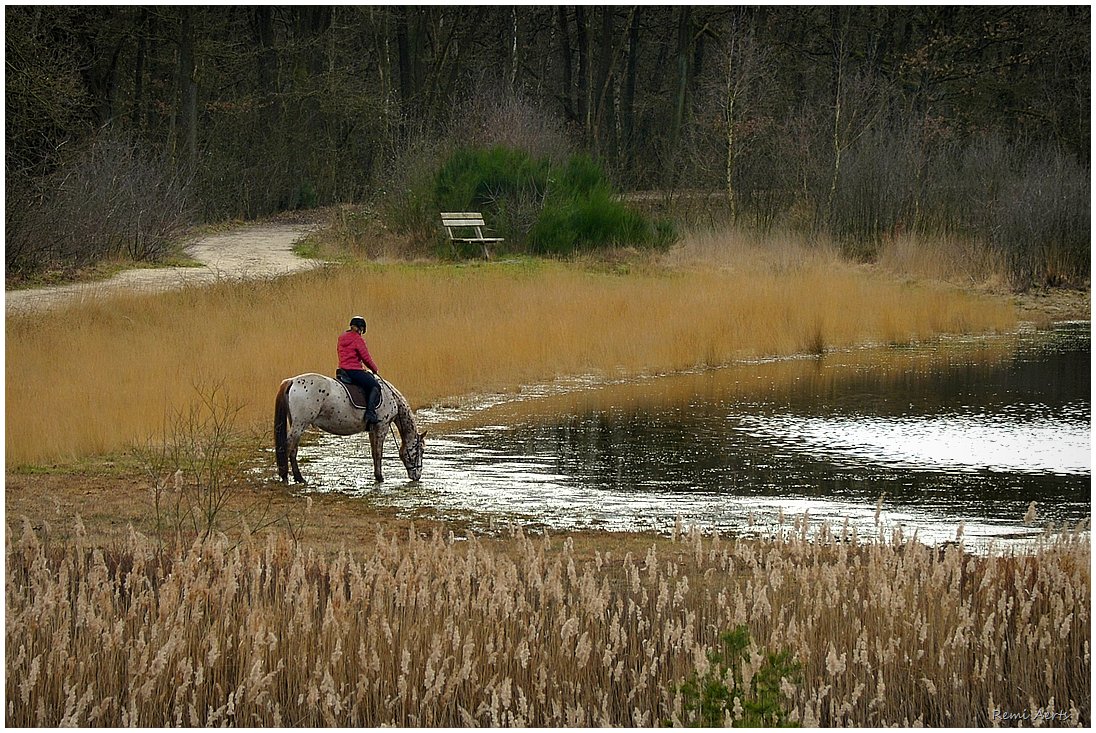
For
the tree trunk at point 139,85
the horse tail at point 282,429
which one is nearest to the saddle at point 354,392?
the horse tail at point 282,429

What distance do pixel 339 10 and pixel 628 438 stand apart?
34.9 metres

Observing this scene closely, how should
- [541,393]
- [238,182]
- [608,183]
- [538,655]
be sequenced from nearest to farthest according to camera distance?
[538,655] < [541,393] < [608,183] < [238,182]

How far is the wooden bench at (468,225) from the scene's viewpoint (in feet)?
96.2

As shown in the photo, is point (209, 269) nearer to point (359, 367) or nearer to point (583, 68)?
point (359, 367)

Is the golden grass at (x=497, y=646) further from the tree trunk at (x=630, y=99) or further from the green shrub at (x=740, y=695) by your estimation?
the tree trunk at (x=630, y=99)

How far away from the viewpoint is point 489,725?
6008 mm

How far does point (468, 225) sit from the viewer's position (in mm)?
29844

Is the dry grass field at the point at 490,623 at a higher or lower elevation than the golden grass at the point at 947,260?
lower

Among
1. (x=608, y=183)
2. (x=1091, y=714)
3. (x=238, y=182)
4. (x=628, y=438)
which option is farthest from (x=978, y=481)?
(x=238, y=182)

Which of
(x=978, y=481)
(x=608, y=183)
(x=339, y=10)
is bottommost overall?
(x=978, y=481)

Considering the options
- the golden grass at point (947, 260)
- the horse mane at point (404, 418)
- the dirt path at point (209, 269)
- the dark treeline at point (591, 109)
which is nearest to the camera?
the horse mane at point (404, 418)

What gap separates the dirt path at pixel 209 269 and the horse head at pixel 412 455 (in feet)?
31.3

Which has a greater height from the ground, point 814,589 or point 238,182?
point 238,182

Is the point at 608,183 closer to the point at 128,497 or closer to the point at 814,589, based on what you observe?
the point at 128,497
